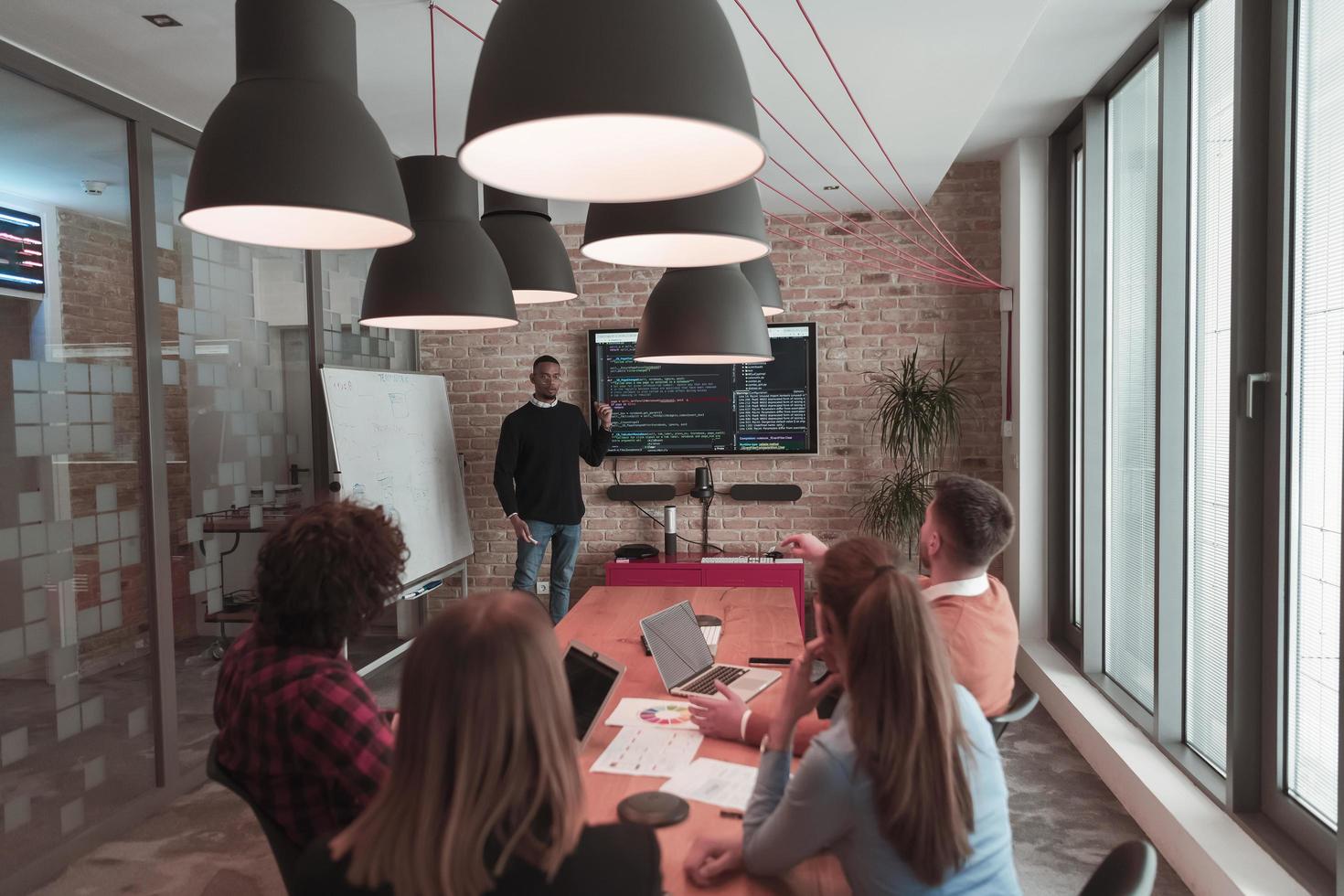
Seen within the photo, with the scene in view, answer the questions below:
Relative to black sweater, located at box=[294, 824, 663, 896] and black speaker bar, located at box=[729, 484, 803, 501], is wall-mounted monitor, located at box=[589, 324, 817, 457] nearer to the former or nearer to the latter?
black speaker bar, located at box=[729, 484, 803, 501]

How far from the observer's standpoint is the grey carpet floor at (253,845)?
2844mm

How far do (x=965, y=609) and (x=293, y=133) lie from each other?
5.69 feet

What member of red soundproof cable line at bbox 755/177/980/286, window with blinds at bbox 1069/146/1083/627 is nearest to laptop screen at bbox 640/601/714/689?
window with blinds at bbox 1069/146/1083/627

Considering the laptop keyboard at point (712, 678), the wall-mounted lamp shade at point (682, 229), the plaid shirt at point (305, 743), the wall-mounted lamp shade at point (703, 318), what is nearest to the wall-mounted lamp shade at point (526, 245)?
the wall-mounted lamp shade at point (703, 318)

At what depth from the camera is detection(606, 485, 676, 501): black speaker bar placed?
5.74m

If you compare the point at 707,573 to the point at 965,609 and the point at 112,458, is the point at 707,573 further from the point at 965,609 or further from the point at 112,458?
the point at 965,609

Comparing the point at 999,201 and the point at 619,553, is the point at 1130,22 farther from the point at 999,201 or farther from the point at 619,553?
the point at 619,553

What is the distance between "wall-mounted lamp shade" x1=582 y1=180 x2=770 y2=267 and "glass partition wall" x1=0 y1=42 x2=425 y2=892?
2.24 m

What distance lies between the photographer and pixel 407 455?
506 cm

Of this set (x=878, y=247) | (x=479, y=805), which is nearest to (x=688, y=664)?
(x=479, y=805)

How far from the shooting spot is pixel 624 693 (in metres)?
2.39

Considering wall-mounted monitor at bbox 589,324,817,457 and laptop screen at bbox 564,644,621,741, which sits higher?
wall-mounted monitor at bbox 589,324,817,457

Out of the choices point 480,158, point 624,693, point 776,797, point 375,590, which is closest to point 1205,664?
point 624,693

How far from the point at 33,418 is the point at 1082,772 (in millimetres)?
4060
